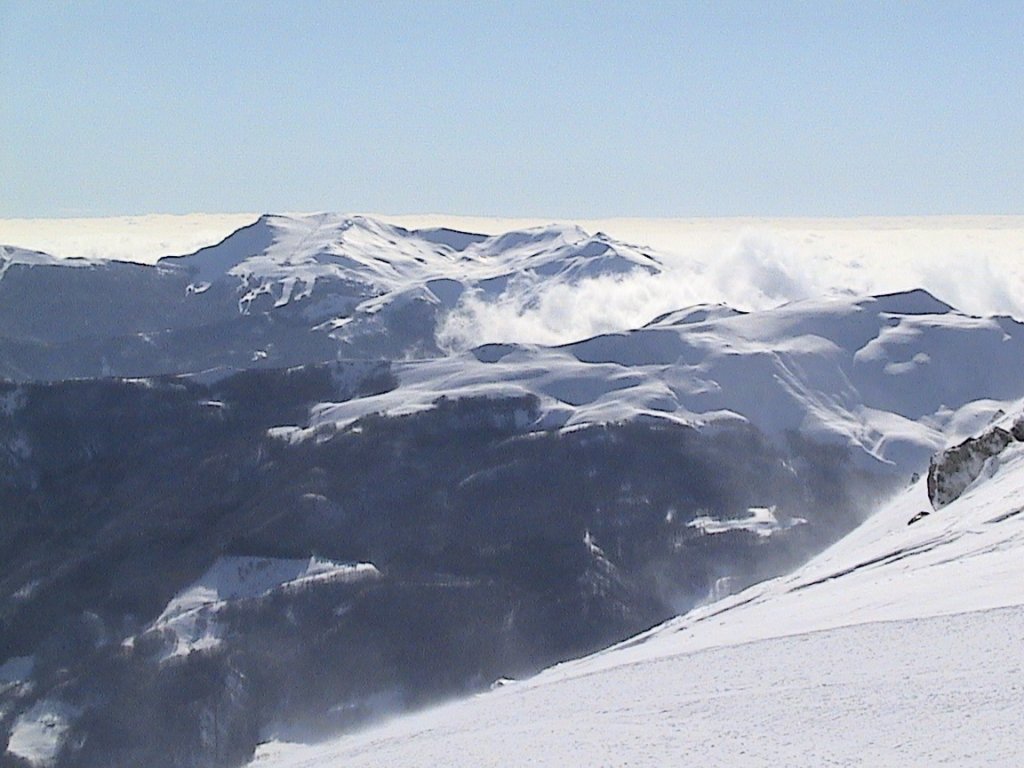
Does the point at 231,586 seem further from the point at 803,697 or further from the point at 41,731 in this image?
the point at 803,697

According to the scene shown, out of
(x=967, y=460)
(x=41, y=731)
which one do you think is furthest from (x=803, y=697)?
(x=41, y=731)

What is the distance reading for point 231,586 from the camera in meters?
194

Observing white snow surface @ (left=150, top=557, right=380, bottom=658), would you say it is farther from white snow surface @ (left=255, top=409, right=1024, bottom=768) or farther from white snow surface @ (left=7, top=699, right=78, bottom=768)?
white snow surface @ (left=255, top=409, right=1024, bottom=768)

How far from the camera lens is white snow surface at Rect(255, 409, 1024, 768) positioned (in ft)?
81.0

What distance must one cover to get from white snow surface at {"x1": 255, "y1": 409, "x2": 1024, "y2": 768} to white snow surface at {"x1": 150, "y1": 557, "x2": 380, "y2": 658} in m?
141

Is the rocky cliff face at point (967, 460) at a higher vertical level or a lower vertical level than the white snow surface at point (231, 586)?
higher

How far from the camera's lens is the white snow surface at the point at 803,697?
24.7 meters

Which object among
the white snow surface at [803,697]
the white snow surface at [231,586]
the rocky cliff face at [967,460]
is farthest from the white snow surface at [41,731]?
the white snow surface at [803,697]

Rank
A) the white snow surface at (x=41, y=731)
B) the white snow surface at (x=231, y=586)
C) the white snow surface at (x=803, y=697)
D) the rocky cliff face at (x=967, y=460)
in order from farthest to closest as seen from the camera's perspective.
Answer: the white snow surface at (x=231, y=586) < the white snow surface at (x=41, y=731) < the rocky cliff face at (x=967, y=460) < the white snow surface at (x=803, y=697)

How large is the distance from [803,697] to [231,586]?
572ft

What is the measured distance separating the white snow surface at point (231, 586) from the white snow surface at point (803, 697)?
141m

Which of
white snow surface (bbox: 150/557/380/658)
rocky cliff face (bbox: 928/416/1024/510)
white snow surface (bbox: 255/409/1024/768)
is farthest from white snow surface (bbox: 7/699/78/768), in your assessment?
white snow surface (bbox: 255/409/1024/768)

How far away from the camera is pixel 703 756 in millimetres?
25719

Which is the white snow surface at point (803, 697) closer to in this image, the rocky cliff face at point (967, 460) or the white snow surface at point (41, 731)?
the rocky cliff face at point (967, 460)
